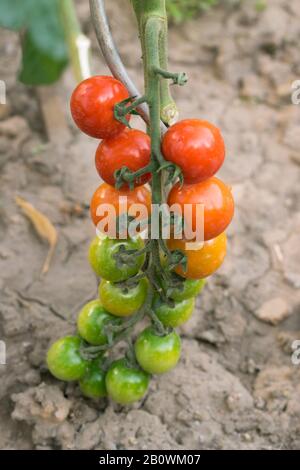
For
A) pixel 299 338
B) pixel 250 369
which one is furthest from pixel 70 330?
pixel 299 338

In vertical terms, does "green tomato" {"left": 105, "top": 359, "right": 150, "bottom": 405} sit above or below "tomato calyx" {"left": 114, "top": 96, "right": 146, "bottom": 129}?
below

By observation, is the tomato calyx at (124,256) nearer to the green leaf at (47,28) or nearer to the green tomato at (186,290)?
the green tomato at (186,290)

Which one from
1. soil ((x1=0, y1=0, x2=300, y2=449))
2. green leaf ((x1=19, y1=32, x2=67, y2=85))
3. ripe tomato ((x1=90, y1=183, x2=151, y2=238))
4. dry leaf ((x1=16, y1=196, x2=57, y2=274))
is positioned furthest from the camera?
green leaf ((x1=19, y1=32, x2=67, y2=85))

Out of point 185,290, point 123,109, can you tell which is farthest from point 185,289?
point 123,109

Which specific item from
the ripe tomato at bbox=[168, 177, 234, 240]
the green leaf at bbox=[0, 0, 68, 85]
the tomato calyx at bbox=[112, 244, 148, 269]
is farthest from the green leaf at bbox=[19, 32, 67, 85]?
the ripe tomato at bbox=[168, 177, 234, 240]

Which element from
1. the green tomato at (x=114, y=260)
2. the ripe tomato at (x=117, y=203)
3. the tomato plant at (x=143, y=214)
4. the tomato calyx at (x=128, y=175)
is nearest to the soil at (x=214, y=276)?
the tomato plant at (x=143, y=214)

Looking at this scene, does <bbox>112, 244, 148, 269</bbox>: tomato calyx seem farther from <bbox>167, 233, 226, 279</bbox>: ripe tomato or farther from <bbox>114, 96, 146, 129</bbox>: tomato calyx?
<bbox>114, 96, 146, 129</bbox>: tomato calyx
